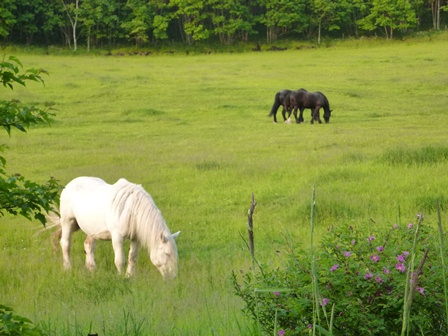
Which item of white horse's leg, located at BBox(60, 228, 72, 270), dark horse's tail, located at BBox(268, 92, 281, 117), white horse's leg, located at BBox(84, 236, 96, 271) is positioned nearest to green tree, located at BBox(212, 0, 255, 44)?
dark horse's tail, located at BBox(268, 92, 281, 117)

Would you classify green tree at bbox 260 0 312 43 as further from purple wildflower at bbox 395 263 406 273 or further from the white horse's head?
purple wildflower at bbox 395 263 406 273

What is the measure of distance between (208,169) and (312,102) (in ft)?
39.3

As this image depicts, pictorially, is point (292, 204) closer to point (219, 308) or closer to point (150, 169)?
point (150, 169)

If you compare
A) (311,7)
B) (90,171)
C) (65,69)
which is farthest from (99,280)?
(311,7)

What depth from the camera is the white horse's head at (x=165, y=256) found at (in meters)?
7.71

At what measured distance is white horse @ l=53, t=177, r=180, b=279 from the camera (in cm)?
780

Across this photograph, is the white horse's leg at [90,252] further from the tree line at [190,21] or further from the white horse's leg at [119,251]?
the tree line at [190,21]

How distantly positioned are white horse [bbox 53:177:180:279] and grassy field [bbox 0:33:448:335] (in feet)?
0.75

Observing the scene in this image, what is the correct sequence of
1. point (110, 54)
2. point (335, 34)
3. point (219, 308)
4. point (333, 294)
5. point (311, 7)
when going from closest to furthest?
point (333, 294) → point (219, 308) → point (110, 54) → point (311, 7) → point (335, 34)

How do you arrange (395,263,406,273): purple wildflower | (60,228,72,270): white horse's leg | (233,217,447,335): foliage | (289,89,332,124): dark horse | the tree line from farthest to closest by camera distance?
the tree line, (289,89,332,124): dark horse, (60,228,72,270): white horse's leg, (395,263,406,273): purple wildflower, (233,217,447,335): foliage

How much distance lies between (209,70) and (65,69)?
8.48 metres

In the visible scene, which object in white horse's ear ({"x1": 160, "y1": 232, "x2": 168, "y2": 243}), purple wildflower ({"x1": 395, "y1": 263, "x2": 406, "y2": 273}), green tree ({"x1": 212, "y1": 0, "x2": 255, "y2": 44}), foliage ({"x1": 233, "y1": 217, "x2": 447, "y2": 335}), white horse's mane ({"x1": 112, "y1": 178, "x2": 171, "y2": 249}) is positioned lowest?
white horse's ear ({"x1": 160, "y1": 232, "x2": 168, "y2": 243})

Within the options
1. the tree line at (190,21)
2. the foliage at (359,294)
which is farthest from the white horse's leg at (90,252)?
the tree line at (190,21)

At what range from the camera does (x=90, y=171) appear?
15008mm
